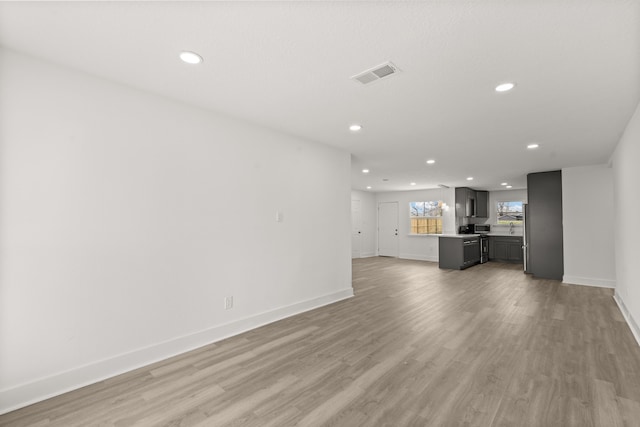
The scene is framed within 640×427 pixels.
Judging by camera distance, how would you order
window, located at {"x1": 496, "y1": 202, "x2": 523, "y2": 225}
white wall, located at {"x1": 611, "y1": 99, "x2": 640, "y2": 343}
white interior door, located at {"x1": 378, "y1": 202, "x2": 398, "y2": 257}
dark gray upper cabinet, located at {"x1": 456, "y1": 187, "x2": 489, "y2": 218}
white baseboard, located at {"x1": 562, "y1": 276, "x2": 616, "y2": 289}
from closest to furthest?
white wall, located at {"x1": 611, "y1": 99, "x2": 640, "y2": 343}
white baseboard, located at {"x1": 562, "y1": 276, "x2": 616, "y2": 289}
dark gray upper cabinet, located at {"x1": 456, "y1": 187, "x2": 489, "y2": 218}
window, located at {"x1": 496, "y1": 202, "x2": 523, "y2": 225}
white interior door, located at {"x1": 378, "y1": 202, "x2": 398, "y2": 257}

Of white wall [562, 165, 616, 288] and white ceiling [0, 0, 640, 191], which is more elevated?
white ceiling [0, 0, 640, 191]

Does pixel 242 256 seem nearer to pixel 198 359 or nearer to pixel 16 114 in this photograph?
pixel 198 359

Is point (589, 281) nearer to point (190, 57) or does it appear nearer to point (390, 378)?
point (390, 378)

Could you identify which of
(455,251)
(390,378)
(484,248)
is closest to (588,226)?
(455,251)

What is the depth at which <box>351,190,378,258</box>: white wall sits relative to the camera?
10.9 meters

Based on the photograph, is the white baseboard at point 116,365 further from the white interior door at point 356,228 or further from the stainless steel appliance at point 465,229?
the stainless steel appliance at point 465,229

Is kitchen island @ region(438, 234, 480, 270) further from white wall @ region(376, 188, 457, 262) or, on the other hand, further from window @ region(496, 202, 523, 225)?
window @ region(496, 202, 523, 225)

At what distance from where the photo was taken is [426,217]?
419 inches

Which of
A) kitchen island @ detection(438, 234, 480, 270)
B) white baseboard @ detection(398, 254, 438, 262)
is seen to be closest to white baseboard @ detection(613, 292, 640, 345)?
kitchen island @ detection(438, 234, 480, 270)

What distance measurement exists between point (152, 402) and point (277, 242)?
2.17m

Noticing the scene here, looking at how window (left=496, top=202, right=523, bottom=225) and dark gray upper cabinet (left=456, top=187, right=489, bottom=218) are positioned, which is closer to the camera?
dark gray upper cabinet (left=456, top=187, right=489, bottom=218)

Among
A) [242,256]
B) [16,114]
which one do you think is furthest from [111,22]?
[242,256]

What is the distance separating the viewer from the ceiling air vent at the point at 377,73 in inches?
91.2

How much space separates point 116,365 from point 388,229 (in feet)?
32.3
